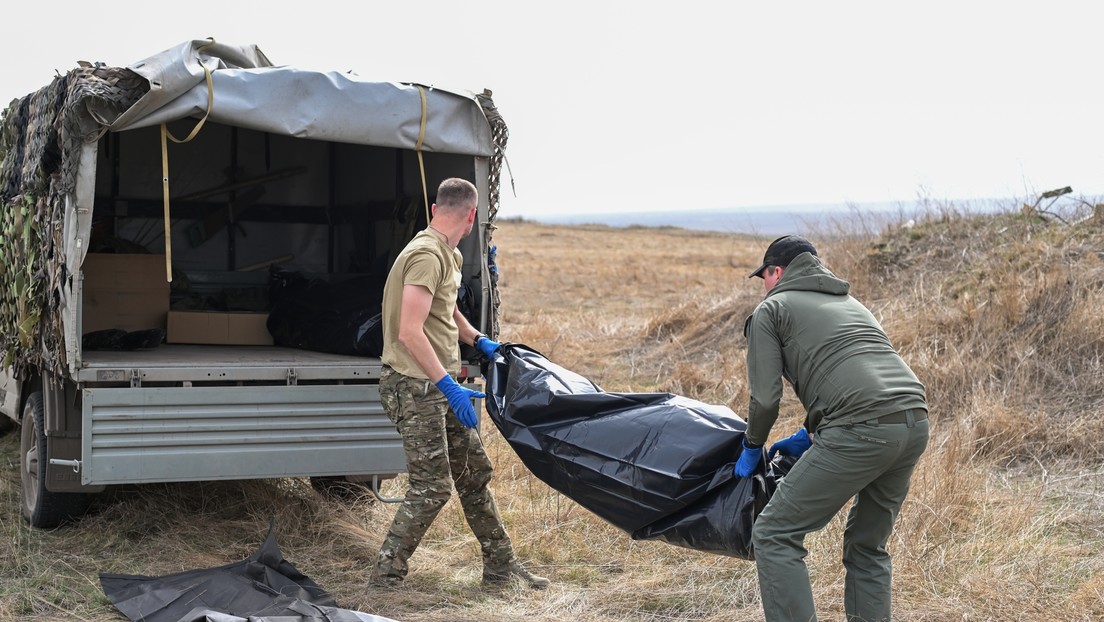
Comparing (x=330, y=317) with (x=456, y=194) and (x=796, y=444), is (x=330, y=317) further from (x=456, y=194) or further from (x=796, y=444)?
(x=796, y=444)

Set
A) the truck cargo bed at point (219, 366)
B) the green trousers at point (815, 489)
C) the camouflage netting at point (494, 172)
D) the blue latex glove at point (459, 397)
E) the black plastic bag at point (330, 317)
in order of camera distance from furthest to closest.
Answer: the black plastic bag at point (330, 317), the camouflage netting at point (494, 172), the truck cargo bed at point (219, 366), the blue latex glove at point (459, 397), the green trousers at point (815, 489)

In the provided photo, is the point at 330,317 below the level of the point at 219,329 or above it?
above

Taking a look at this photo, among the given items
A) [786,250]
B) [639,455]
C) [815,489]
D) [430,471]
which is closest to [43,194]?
[430,471]

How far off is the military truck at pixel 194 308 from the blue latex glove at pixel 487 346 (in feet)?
1.32

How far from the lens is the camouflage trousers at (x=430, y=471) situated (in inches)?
179

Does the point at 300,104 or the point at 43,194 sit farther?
the point at 43,194

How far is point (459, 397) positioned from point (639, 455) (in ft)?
2.50

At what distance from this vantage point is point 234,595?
14.7 ft

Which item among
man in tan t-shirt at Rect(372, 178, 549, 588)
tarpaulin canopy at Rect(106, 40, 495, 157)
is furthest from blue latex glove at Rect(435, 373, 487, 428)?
tarpaulin canopy at Rect(106, 40, 495, 157)

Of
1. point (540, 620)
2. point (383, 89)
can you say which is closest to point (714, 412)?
point (540, 620)

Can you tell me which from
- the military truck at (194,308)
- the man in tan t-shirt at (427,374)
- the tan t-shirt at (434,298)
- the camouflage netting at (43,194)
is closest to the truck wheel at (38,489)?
the military truck at (194,308)

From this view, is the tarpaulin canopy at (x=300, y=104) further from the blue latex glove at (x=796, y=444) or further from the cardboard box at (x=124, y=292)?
the blue latex glove at (x=796, y=444)

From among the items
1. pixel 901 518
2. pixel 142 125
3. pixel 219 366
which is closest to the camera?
pixel 142 125

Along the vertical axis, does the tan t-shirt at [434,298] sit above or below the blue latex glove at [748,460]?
above
